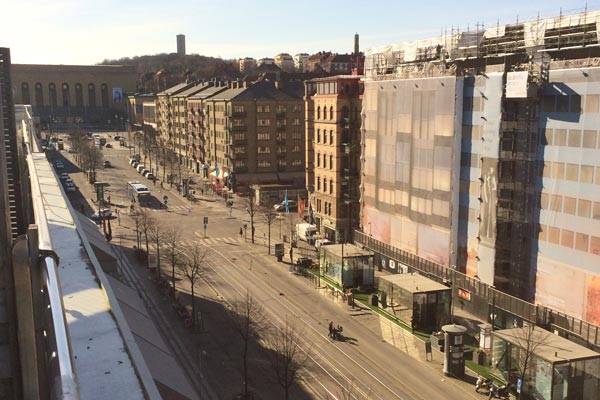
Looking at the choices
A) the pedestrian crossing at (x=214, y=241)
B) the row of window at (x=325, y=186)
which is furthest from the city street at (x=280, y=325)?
the row of window at (x=325, y=186)

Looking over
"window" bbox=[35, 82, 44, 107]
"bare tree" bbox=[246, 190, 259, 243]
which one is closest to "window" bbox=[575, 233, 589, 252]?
"bare tree" bbox=[246, 190, 259, 243]

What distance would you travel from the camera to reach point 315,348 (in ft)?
122

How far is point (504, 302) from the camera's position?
38.8 meters

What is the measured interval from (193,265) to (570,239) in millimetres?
28640

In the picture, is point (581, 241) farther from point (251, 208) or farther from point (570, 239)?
point (251, 208)

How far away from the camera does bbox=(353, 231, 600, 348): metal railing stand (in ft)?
110

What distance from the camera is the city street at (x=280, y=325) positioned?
32.1 metres

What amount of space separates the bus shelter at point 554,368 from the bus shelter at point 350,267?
18430 mm

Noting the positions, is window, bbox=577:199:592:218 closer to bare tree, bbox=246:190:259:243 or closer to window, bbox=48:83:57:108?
bare tree, bbox=246:190:259:243

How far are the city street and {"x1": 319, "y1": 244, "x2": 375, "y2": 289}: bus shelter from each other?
1.82 metres

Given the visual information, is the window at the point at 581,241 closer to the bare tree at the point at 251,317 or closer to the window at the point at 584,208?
the window at the point at 584,208

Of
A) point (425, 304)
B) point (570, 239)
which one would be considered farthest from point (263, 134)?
point (570, 239)

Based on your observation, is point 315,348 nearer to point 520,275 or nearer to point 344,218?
point 520,275

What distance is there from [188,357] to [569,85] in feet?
88.8
